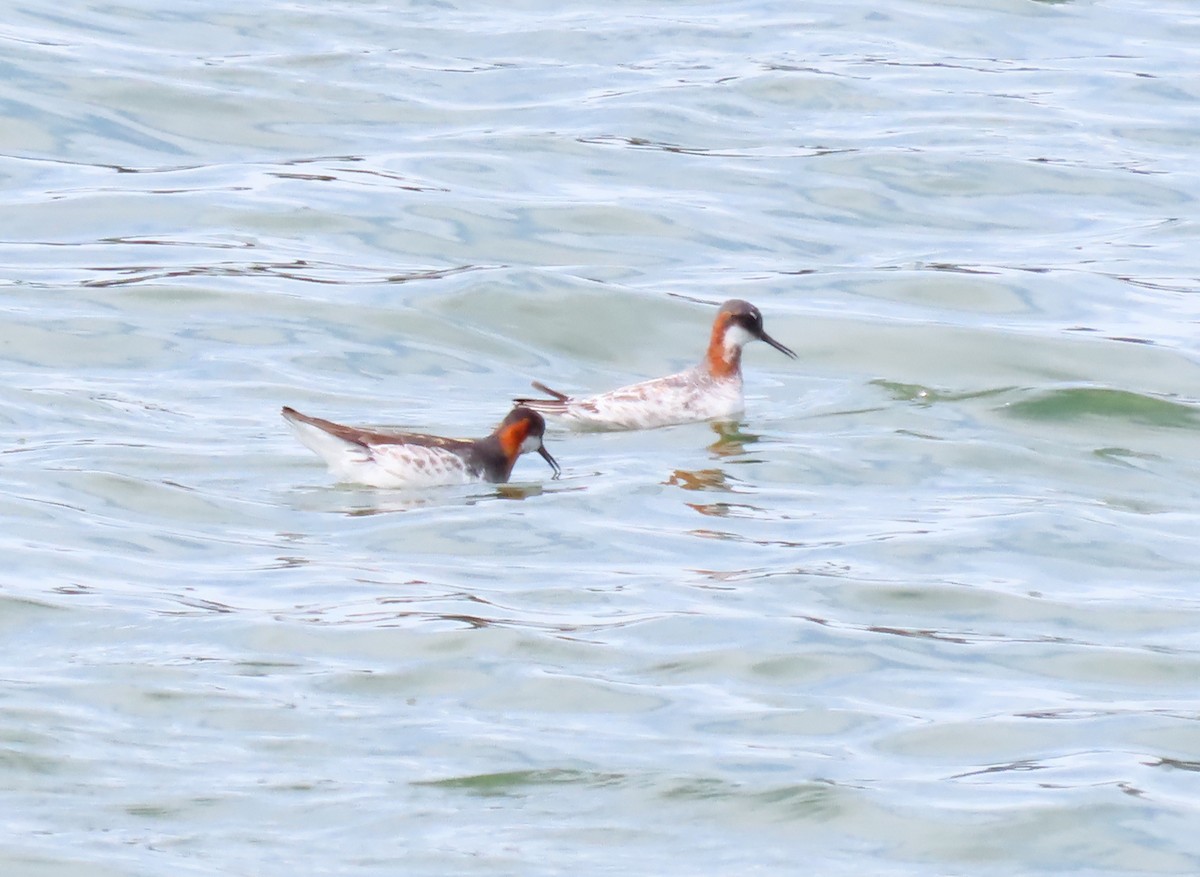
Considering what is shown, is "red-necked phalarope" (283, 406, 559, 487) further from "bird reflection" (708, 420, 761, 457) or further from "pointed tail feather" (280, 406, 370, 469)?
"bird reflection" (708, 420, 761, 457)

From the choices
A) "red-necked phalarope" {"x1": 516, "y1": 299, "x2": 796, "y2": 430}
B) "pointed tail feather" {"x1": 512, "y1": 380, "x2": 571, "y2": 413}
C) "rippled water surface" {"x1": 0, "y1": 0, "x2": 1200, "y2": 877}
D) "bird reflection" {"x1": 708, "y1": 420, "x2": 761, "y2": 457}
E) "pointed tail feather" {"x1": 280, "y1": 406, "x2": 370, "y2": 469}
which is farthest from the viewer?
"red-necked phalarope" {"x1": 516, "y1": 299, "x2": 796, "y2": 430}

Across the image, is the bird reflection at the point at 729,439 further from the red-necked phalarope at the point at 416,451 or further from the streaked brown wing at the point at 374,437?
the streaked brown wing at the point at 374,437

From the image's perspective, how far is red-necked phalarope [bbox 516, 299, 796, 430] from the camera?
1427 cm

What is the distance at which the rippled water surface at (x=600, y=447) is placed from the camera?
26.2 ft

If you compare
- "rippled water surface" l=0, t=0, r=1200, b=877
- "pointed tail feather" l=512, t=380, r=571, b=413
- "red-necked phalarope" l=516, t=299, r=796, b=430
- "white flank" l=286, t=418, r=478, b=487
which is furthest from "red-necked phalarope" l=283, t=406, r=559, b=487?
"red-necked phalarope" l=516, t=299, r=796, b=430

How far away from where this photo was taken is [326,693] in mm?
8844

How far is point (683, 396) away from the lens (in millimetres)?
14672

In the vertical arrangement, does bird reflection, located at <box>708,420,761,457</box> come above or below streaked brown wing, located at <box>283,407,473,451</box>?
below

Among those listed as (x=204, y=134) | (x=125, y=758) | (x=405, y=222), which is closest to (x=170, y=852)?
(x=125, y=758)

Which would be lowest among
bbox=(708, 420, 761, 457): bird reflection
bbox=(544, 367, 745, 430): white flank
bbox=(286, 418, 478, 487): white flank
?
bbox=(708, 420, 761, 457): bird reflection

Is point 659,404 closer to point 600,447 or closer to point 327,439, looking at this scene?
point 600,447

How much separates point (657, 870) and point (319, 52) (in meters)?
18.0

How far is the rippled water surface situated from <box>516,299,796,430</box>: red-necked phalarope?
18cm

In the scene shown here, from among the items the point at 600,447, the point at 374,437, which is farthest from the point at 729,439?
the point at 374,437
